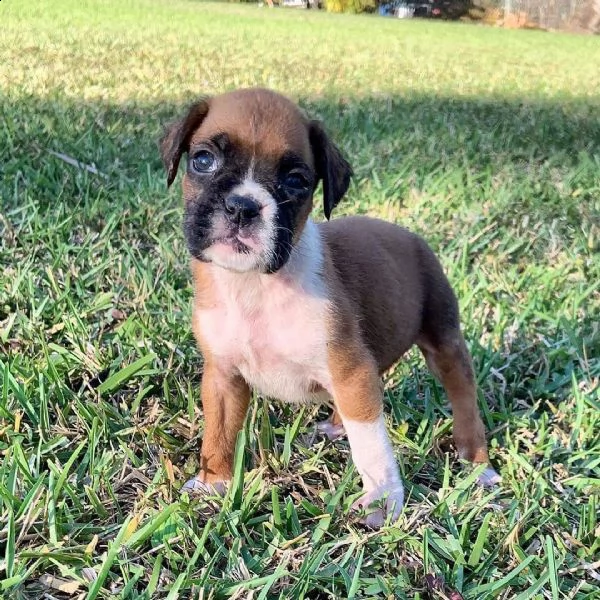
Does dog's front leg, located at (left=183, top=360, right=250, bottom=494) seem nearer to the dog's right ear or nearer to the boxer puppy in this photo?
the boxer puppy

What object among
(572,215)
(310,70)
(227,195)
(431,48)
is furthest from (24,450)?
(431,48)

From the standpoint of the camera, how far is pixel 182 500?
2910 millimetres

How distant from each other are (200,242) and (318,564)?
4.02ft

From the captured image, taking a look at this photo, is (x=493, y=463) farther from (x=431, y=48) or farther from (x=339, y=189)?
(x=431, y=48)

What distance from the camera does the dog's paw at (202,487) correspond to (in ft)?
10.2

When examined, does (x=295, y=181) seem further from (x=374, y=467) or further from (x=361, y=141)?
(x=361, y=141)

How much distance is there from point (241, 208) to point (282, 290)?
18.3 inches

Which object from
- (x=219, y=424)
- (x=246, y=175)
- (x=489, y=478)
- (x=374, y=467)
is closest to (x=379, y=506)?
(x=374, y=467)

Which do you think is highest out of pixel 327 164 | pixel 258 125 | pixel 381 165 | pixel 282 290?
pixel 258 125

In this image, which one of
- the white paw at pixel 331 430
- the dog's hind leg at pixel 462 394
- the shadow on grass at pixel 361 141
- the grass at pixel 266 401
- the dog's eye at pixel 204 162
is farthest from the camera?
the shadow on grass at pixel 361 141

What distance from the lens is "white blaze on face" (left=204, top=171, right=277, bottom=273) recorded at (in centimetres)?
275

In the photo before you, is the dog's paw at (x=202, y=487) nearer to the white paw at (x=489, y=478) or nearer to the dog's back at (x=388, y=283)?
the dog's back at (x=388, y=283)

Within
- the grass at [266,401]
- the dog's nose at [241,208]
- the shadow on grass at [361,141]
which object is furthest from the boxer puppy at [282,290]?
the shadow on grass at [361,141]

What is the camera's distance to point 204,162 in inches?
117
